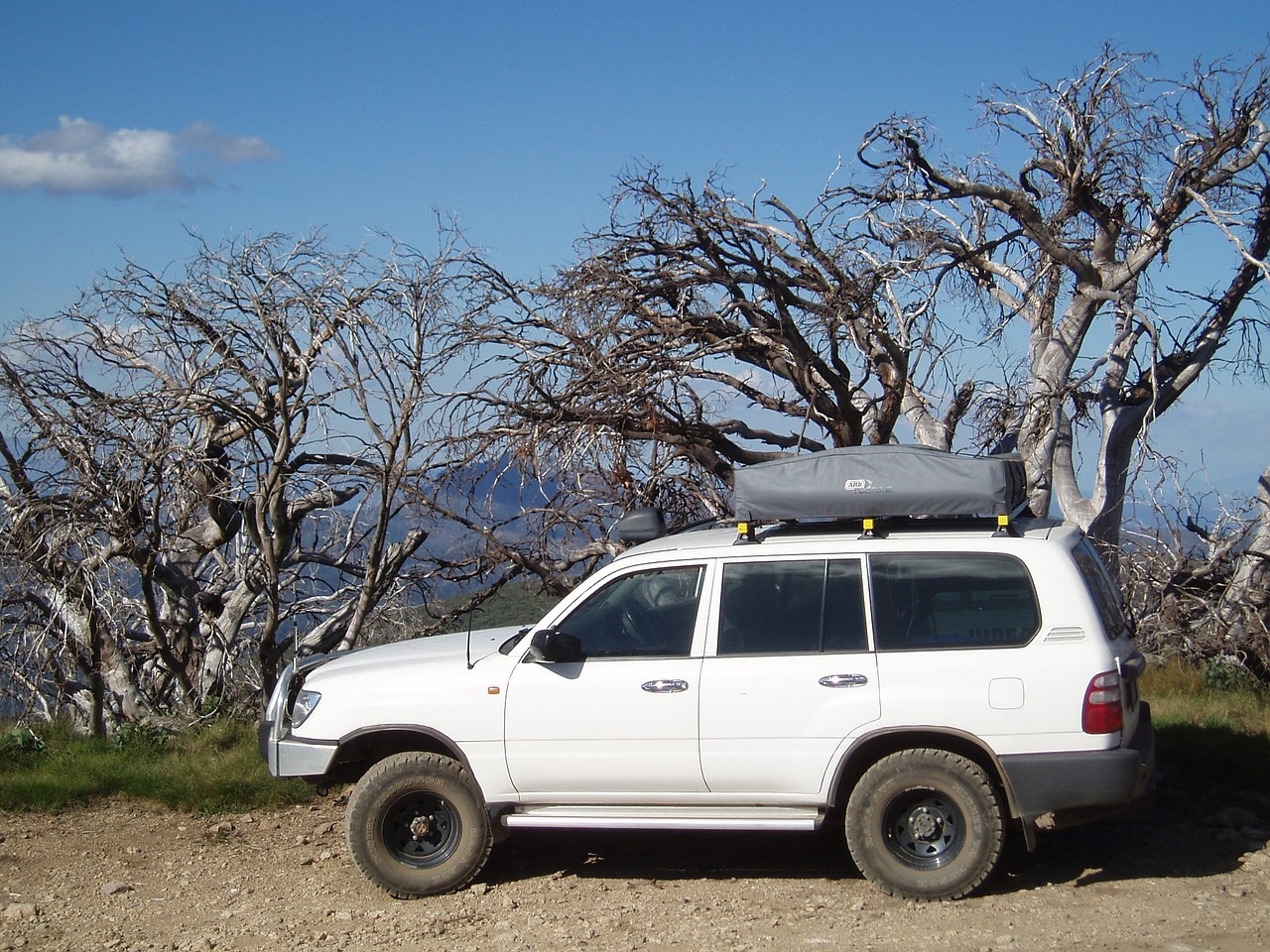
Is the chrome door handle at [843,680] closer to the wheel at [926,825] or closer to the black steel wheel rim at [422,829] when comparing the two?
the wheel at [926,825]

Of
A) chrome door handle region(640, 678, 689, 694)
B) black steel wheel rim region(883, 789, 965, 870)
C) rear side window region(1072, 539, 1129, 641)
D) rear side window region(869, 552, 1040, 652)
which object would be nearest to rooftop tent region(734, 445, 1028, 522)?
rear side window region(869, 552, 1040, 652)

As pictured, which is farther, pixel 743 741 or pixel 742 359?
pixel 742 359

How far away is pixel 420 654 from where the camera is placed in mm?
6531

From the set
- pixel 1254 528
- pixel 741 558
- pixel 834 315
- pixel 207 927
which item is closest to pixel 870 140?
pixel 834 315

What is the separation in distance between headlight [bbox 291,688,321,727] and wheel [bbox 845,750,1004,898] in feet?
8.98

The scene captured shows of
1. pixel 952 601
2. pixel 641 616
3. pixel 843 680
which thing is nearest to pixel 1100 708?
pixel 952 601

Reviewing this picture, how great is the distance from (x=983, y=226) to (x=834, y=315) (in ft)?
10.2

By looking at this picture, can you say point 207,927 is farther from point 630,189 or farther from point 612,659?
point 630,189

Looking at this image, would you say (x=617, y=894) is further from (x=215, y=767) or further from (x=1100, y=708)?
(x=215, y=767)

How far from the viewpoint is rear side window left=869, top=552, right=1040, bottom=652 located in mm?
5711

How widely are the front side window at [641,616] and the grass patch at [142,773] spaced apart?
8.55ft

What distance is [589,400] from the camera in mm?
10648

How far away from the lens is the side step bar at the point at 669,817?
5.79m

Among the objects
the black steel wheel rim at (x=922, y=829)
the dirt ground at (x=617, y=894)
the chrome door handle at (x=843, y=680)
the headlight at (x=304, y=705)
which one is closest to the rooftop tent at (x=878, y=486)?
the chrome door handle at (x=843, y=680)
